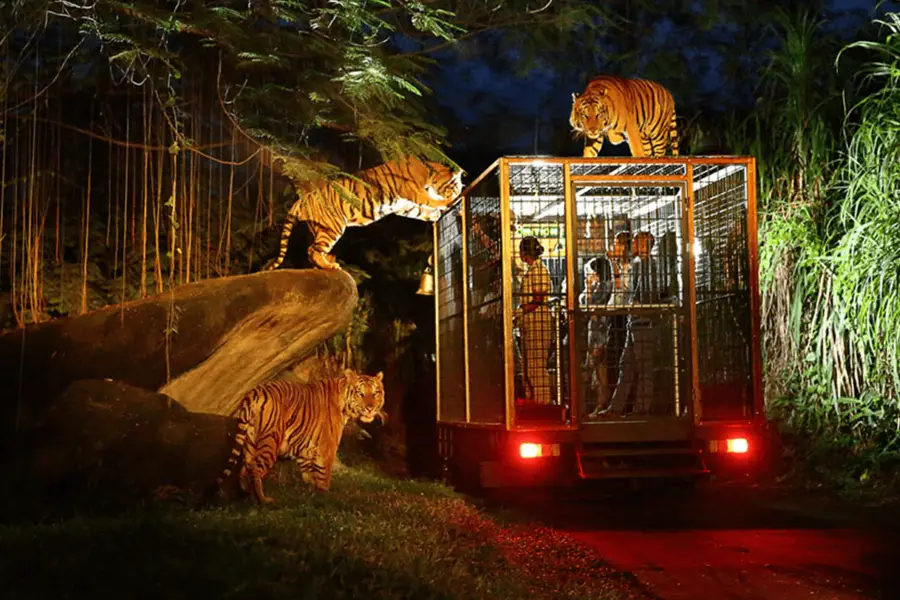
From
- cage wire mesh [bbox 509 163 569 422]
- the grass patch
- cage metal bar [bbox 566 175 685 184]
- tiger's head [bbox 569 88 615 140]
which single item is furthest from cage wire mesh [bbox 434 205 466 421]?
the grass patch

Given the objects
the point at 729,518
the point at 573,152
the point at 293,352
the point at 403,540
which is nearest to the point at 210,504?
the point at 403,540

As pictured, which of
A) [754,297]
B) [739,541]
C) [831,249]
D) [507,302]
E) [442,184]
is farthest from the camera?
[831,249]

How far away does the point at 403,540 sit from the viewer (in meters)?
6.34

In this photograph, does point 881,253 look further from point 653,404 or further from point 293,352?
point 293,352

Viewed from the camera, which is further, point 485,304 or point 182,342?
point 485,304

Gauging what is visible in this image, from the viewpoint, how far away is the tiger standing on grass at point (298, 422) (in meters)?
7.52

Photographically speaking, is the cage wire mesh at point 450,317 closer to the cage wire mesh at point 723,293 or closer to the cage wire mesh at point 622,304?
the cage wire mesh at point 622,304

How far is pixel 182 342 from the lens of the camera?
7824mm

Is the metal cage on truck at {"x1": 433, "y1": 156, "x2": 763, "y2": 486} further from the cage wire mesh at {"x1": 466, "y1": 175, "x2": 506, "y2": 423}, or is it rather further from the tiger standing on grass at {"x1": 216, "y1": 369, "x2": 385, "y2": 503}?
the tiger standing on grass at {"x1": 216, "y1": 369, "x2": 385, "y2": 503}

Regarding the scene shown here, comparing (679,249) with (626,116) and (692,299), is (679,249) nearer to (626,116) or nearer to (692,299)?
(692,299)

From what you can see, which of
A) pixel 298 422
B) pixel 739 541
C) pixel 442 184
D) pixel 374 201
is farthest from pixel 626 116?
pixel 298 422

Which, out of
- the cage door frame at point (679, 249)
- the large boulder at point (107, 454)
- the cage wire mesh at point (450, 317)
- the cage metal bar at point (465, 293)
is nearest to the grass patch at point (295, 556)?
the large boulder at point (107, 454)

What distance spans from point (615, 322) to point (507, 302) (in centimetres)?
106

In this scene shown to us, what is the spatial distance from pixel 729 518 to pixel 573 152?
8.70 metres
